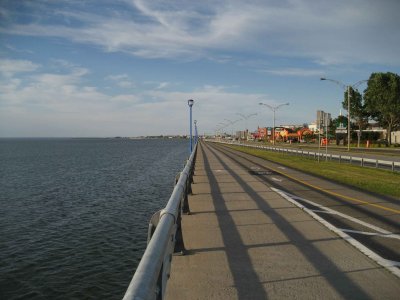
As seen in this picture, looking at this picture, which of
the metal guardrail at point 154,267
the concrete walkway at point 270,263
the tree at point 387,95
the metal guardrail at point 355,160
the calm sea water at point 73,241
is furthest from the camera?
the tree at point 387,95

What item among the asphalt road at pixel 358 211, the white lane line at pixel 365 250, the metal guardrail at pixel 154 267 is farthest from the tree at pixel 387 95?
the metal guardrail at pixel 154 267

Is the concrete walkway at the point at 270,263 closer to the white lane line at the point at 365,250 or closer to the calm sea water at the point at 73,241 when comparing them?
the white lane line at the point at 365,250

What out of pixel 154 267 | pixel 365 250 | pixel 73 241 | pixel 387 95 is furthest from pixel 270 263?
pixel 387 95

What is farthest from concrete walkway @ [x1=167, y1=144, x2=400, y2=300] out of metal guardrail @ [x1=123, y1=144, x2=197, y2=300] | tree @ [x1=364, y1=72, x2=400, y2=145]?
tree @ [x1=364, y1=72, x2=400, y2=145]

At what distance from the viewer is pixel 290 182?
2159 cm

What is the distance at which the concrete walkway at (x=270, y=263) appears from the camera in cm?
574

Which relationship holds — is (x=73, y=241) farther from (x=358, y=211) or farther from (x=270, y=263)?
(x=270, y=263)

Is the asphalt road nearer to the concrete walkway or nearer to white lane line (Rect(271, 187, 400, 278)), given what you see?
white lane line (Rect(271, 187, 400, 278))

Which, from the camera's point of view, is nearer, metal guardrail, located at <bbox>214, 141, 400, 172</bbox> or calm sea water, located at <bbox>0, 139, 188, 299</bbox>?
calm sea water, located at <bbox>0, 139, 188, 299</bbox>

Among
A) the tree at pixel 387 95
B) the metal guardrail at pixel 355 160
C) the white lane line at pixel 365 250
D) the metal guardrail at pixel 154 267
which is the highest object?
the tree at pixel 387 95

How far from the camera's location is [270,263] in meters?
7.03

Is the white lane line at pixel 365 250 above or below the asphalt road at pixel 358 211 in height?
above

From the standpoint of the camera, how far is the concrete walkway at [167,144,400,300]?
5742mm

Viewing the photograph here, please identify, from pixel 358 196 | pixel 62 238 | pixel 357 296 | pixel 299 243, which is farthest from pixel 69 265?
pixel 358 196
